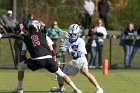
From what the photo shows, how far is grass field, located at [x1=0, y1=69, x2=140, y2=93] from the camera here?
55.8ft

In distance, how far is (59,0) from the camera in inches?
1458

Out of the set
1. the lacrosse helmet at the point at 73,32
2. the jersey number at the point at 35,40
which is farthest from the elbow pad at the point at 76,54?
the jersey number at the point at 35,40

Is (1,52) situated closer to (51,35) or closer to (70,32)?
(51,35)

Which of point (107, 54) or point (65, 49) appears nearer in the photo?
point (65, 49)

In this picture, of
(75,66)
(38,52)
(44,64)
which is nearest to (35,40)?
(38,52)

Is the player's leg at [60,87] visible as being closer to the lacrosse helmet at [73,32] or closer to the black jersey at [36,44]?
the lacrosse helmet at [73,32]

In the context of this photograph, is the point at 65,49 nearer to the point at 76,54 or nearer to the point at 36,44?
the point at 76,54

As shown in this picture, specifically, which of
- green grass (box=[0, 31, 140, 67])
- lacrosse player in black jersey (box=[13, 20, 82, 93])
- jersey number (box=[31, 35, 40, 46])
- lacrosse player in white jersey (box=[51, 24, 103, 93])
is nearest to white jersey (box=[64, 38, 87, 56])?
lacrosse player in white jersey (box=[51, 24, 103, 93])

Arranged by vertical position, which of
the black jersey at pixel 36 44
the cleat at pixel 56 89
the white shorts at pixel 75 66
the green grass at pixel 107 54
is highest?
the black jersey at pixel 36 44

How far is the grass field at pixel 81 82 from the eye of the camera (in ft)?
55.8

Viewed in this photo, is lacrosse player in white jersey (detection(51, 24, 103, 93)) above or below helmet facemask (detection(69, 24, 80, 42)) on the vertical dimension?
below

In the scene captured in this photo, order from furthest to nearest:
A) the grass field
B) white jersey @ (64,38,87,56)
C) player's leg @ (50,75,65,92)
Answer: the grass field → player's leg @ (50,75,65,92) → white jersey @ (64,38,87,56)

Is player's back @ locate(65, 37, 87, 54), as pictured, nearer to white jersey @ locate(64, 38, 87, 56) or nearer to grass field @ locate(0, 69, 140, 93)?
white jersey @ locate(64, 38, 87, 56)

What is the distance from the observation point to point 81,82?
62.7 feet
